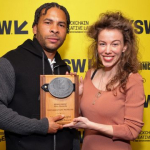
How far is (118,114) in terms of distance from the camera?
1325mm

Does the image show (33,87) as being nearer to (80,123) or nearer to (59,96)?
(59,96)

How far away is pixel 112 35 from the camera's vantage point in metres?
1.35

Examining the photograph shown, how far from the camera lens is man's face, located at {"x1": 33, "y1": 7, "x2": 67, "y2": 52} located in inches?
54.5

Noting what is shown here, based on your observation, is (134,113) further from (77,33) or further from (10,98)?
(77,33)

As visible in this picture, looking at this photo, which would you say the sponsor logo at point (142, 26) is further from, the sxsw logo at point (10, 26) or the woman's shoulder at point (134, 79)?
the sxsw logo at point (10, 26)

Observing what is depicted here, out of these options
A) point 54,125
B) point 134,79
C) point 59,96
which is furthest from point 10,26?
point 134,79

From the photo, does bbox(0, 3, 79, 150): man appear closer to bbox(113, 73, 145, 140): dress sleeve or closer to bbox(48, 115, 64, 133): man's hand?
bbox(48, 115, 64, 133): man's hand

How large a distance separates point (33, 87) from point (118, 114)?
0.53m

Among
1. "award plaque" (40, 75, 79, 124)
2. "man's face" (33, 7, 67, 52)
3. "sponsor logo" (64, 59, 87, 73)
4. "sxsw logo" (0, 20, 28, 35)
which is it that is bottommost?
"award plaque" (40, 75, 79, 124)

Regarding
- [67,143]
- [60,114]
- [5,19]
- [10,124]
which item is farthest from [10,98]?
[5,19]

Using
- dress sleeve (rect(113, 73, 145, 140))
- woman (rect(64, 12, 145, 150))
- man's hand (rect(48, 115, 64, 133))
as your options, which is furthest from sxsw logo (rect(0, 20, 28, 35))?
dress sleeve (rect(113, 73, 145, 140))

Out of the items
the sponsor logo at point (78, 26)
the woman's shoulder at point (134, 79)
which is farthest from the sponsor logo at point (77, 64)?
the woman's shoulder at point (134, 79)

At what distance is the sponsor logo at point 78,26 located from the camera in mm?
1943

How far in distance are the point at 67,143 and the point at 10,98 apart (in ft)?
1.49
